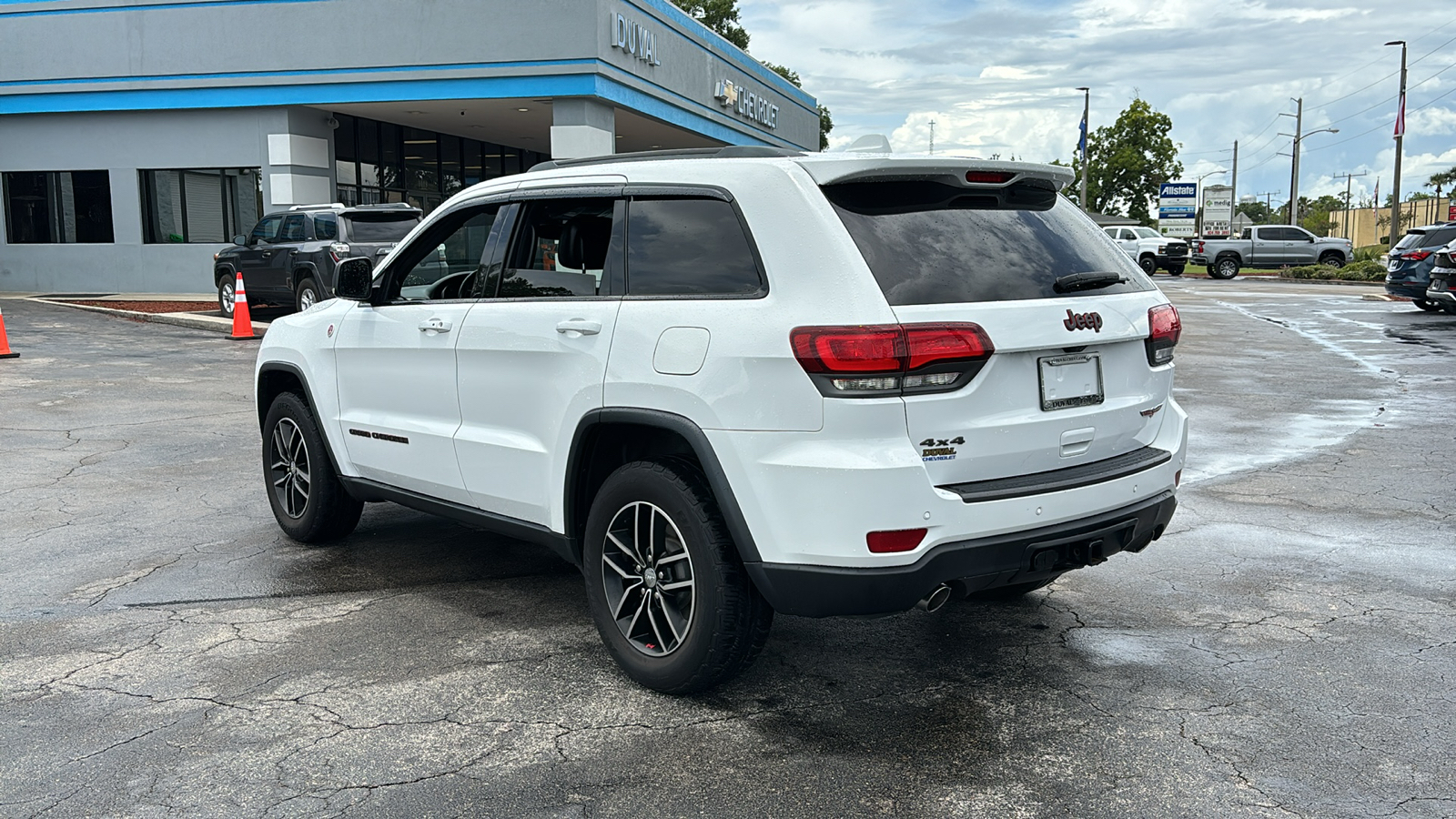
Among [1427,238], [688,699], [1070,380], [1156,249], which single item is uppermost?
[1427,238]

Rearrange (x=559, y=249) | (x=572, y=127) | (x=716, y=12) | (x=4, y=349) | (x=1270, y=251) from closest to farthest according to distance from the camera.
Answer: (x=559, y=249) < (x=4, y=349) < (x=572, y=127) < (x=1270, y=251) < (x=716, y=12)

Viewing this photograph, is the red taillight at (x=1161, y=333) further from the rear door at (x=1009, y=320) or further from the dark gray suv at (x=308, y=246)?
the dark gray suv at (x=308, y=246)

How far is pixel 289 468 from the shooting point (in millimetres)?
6457

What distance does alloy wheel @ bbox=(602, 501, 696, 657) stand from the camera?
424 centimetres

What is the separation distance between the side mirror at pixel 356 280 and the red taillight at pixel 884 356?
2.68 m

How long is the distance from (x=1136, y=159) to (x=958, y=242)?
226 feet

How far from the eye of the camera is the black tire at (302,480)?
617 cm

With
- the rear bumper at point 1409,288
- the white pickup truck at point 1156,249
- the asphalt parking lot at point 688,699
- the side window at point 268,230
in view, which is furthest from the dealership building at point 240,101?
the white pickup truck at point 1156,249

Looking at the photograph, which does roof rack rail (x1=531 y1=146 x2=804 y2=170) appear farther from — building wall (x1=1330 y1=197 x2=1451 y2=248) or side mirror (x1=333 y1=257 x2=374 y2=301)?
building wall (x1=1330 y1=197 x2=1451 y2=248)

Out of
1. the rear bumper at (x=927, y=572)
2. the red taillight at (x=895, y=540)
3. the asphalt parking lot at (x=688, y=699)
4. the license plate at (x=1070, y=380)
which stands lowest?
the asphalt parking lot at (x=688, y=699)

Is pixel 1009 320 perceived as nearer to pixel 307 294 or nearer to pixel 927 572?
pixel 927 572

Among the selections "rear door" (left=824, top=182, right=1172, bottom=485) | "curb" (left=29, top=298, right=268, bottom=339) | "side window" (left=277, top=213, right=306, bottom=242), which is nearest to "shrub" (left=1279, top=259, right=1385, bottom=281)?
"side window" (left=277, top=213, right=306, bottom=242)

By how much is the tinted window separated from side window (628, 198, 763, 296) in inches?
592

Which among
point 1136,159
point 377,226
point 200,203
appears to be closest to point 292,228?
point 377,226
